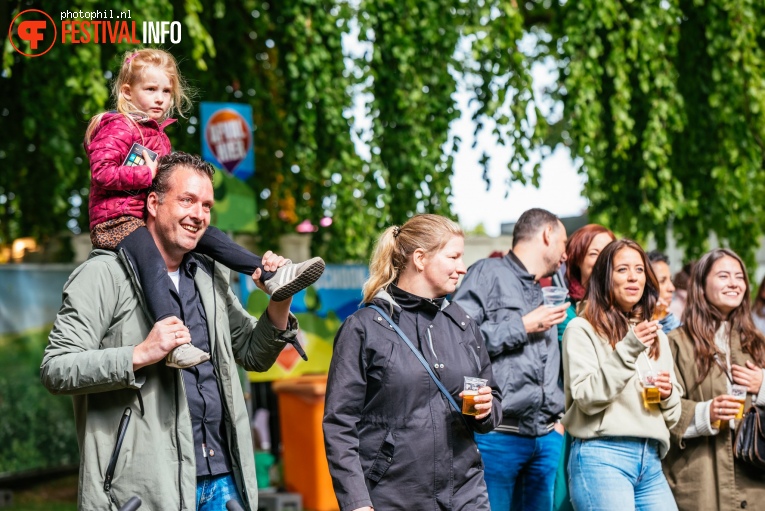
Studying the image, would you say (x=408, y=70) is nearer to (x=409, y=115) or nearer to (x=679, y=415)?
(x=409, y=115)

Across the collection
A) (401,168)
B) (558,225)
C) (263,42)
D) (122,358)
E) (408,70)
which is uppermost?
(263,42)

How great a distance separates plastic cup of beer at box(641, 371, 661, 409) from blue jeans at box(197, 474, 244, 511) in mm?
1844

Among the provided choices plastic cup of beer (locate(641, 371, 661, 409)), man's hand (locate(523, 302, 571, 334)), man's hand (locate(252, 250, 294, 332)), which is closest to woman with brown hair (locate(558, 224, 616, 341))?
man's hand (locate(523, 302, 571, 334))

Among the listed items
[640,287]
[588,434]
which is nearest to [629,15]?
[640,287]

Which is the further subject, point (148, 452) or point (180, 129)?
point (180, 129)

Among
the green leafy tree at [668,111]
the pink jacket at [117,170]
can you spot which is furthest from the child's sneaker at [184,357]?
the green leafy tree at [668,111]

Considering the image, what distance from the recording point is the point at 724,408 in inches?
183

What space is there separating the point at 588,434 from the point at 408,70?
4622 mm

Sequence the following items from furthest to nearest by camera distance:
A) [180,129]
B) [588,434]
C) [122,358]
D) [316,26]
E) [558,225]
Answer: [180,129] < [316,26] < [558,225] < [588,434] < [122,358]

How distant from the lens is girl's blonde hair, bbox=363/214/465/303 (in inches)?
153

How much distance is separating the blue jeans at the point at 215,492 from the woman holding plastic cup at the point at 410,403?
0.38 metres

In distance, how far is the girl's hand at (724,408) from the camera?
4.65 metres

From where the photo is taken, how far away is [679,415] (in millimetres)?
4426

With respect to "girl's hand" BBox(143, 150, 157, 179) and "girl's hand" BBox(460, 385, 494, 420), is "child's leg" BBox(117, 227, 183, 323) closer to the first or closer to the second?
"girl's hand" BBox(143, 150, 157, 179)
